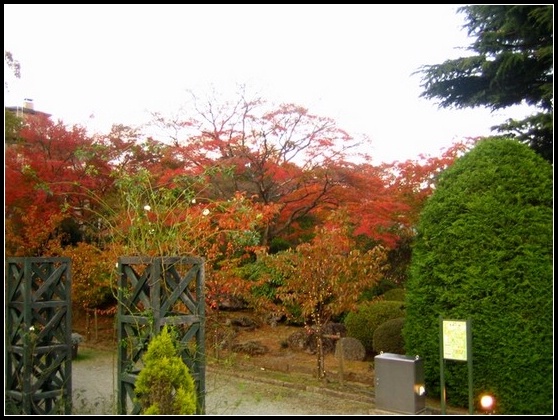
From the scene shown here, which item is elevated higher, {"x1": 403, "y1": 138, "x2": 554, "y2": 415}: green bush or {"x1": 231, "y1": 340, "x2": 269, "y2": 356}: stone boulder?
{"x1": 403, "y1": 138, "x2": 554, "y2": 415}: green bush

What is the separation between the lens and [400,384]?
305 inches

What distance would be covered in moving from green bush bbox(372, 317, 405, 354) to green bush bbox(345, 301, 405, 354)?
3.11 ft

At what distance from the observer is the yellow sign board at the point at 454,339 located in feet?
23.6

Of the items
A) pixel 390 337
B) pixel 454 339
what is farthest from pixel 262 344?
pixel 454 339

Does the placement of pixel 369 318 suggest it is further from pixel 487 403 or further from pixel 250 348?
pixel 487 403

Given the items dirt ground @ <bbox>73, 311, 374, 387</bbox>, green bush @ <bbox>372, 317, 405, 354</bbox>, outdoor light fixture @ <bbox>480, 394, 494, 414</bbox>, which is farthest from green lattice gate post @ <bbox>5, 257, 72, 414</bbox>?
green bush @ <bbox>372, 317, 405, 354</bbox>

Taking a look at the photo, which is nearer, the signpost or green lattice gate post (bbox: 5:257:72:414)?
green lattice gate post (bbox: 5:257:72:414)

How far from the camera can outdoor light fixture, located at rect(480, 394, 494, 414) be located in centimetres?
703

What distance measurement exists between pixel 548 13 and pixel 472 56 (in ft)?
7.06

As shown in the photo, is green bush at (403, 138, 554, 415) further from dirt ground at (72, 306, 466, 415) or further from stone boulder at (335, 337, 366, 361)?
stone boulder at (335, 337, 366, 361)

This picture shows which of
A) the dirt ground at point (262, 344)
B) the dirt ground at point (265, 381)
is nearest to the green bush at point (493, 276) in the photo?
the dirt ground at point (265, 381)

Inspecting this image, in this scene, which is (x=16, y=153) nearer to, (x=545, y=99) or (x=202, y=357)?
(x=202, y=357)

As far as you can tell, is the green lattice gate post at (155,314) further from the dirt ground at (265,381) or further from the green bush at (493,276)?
the green bush at (493,276)

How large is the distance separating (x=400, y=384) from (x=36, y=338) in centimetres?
494
